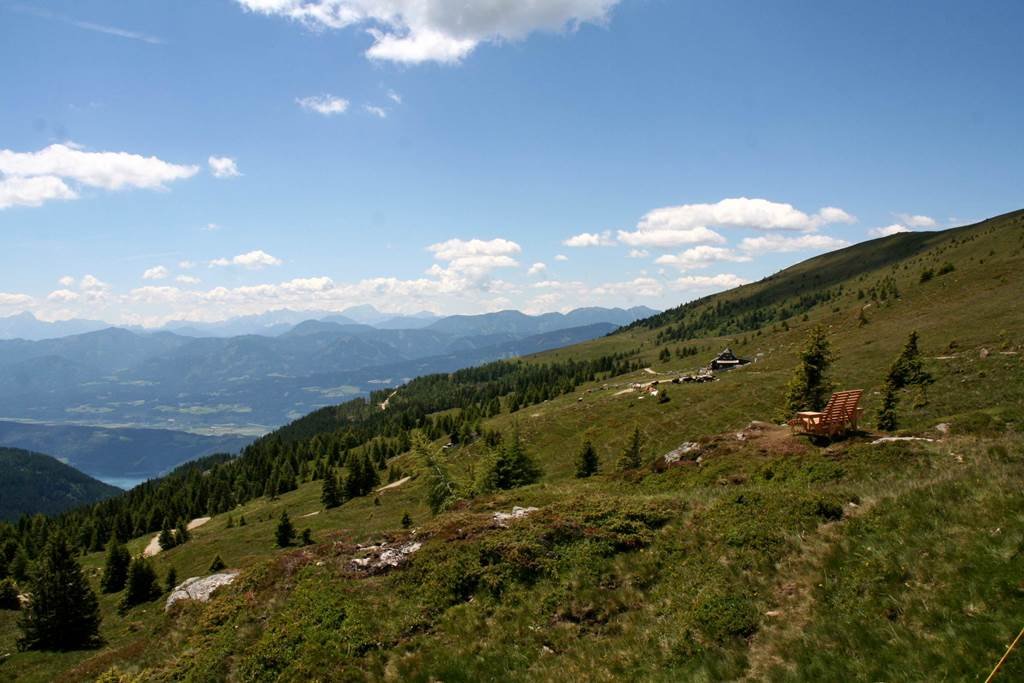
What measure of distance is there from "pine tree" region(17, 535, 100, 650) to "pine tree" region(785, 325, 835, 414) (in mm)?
63762

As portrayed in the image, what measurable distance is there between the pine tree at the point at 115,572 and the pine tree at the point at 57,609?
33108 millimetres

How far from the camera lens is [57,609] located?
40125 mm

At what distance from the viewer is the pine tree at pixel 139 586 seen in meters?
58.8

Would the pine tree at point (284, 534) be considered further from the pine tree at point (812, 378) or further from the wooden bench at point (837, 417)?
the wooden bench at point (837, 417)

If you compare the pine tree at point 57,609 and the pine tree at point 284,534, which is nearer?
the pine tree at point 57,609

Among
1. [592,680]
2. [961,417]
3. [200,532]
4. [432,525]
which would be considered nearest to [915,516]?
[592,680]

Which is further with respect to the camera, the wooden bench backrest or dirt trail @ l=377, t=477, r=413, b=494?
dirt trail @ l=377, t=477, r=413, b=494

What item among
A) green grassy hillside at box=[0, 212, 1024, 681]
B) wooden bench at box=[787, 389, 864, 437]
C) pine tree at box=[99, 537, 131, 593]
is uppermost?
wooden bench at box=[787, 389, 864, 437]

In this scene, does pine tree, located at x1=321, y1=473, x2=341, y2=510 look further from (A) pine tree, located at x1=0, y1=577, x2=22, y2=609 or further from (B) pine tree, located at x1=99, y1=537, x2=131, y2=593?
(A) pine tree, located at x1=0, y1=577, x2=22, y2=609

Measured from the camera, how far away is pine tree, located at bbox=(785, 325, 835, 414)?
44.4 m

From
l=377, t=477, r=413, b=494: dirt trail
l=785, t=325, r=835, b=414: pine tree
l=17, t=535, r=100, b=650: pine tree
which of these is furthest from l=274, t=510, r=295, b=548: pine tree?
l=785, t=325, r=835, b=414: pine tree

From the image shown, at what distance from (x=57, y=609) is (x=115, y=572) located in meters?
37.9

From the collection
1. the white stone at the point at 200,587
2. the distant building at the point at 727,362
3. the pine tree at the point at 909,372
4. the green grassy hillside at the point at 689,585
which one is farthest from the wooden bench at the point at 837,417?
the distant building at the point at 727,362

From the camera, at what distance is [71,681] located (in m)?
19.7
